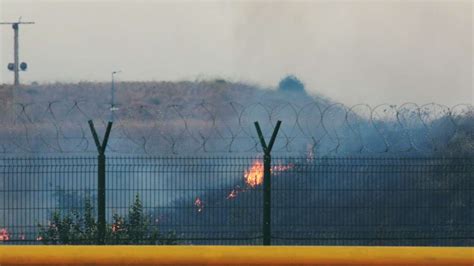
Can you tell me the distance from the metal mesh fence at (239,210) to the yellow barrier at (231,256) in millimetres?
6278

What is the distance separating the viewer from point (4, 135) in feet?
68.8

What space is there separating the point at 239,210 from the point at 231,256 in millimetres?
8340

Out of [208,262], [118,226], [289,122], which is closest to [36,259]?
[208,262]

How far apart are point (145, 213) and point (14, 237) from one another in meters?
1.89

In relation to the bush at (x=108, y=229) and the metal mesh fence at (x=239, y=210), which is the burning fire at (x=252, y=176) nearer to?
the metal mesh fence at (x=239, y=210)

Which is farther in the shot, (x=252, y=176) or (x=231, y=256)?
(x=252, y=176)

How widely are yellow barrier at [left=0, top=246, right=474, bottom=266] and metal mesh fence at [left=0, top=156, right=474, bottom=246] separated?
6278 millimetres

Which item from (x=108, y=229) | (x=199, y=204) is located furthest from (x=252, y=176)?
(x=108, y=229)

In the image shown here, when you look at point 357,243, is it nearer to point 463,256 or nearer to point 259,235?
point 259,235

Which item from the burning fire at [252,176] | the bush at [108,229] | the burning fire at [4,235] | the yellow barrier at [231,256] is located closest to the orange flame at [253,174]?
the burning fire at [252,176]

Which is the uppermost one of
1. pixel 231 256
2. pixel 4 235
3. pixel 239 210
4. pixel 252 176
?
pixel 252 176

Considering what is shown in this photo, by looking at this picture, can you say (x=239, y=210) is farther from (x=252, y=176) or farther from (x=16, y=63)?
(x=16, y=63)

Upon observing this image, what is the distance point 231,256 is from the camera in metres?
8.13

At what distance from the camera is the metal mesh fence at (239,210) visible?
50.5 ft
